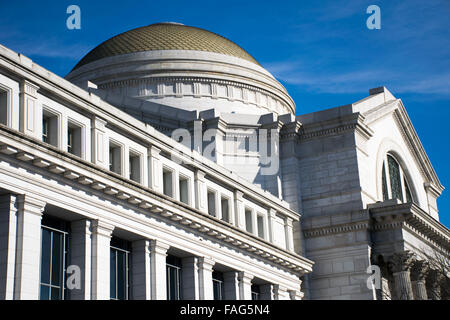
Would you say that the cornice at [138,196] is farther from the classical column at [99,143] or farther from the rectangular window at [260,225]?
the rectangular window at [260,225]

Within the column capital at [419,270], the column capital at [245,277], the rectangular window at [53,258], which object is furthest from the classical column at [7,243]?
the column capital at [419,270]

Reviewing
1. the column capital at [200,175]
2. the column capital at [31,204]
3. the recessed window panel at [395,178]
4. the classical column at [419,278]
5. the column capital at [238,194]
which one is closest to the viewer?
the column capital at [31,204]

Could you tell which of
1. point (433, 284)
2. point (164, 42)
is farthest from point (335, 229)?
point (164, 42)

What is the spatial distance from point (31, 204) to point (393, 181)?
1422 inches

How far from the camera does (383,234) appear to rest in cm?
4916

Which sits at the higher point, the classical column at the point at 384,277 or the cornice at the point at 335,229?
the cornice at the point at 335,229

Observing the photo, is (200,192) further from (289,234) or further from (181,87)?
(181,87)

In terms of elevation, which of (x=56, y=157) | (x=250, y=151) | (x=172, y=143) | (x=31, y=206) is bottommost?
(x=31, y=206)

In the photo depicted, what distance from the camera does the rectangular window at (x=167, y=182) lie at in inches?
1434

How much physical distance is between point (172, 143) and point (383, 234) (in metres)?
18.2

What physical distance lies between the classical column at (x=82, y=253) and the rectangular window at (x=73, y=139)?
2.92 m
